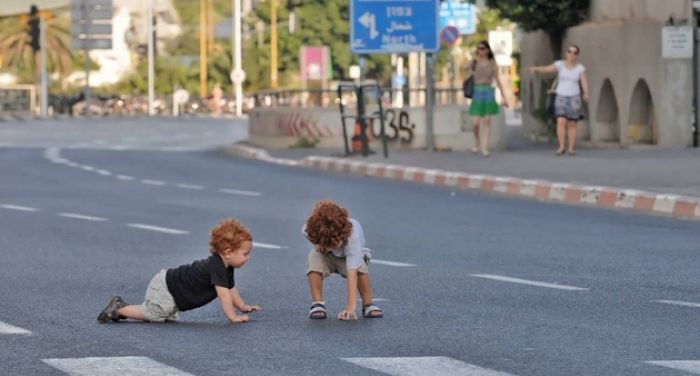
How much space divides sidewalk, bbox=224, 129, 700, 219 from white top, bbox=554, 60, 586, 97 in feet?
2.96

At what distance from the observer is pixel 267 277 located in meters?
13.1

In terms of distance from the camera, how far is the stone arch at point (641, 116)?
104ft

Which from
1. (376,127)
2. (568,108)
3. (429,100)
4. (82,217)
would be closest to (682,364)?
(82,217)

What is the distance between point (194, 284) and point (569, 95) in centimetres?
1909

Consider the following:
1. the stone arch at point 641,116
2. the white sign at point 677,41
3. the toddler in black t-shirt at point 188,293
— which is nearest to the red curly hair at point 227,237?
the toddler in black t-shirt at point 188,293

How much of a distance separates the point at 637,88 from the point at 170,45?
464 feet

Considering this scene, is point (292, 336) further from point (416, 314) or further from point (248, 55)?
point (248, 55)

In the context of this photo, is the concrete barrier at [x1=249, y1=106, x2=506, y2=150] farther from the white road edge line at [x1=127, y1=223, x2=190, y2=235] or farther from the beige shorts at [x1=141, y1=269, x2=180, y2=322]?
the beige shorts at [x1=141, y1=269, x2=180, y2=322]

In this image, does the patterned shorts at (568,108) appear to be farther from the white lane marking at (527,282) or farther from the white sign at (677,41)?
the white lane marking at (527,282)

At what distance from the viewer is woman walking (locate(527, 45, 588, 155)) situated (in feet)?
94.1

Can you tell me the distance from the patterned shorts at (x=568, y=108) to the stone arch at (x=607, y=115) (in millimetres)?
4441

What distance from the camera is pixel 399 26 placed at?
1313 inches

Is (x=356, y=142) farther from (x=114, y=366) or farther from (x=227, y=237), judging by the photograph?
(x=114, y=366)

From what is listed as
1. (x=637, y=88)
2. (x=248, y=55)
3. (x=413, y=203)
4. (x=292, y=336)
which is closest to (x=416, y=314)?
(x=292, y=336)
